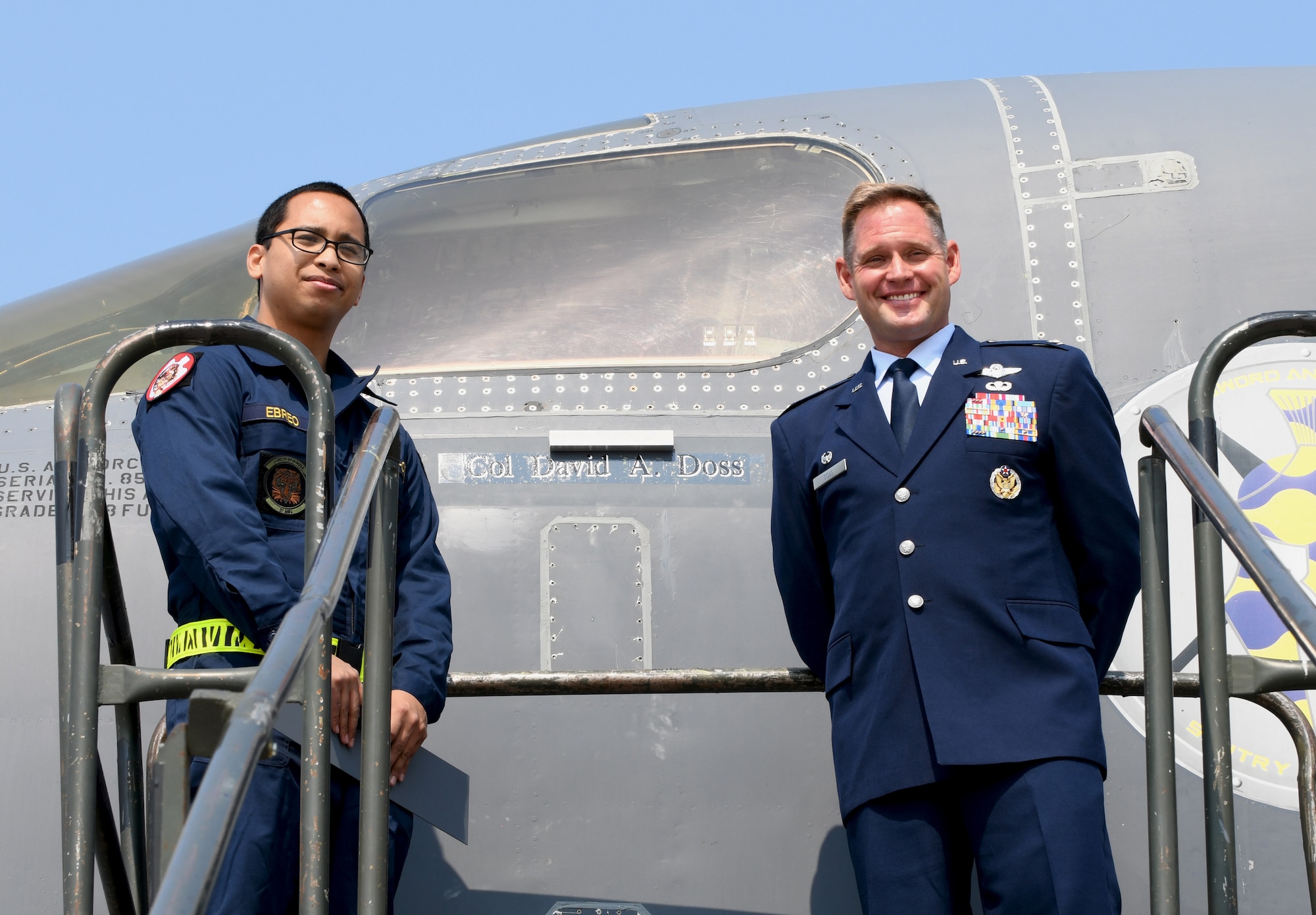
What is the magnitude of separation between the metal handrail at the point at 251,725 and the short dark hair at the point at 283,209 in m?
0.97

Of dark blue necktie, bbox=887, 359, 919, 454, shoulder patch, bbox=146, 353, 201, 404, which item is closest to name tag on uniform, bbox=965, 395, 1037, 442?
dark blue necktie, bbox=887, 359, 919, 454

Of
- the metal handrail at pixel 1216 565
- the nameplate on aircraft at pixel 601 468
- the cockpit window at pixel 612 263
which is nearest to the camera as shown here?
the metal handrail at pixel 1216 565

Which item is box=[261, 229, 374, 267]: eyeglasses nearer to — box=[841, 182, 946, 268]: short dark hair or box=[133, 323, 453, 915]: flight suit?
box=[133, 323, 453, 915]: flight suit

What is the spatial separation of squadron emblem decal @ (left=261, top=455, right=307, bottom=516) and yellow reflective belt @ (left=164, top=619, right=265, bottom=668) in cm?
26

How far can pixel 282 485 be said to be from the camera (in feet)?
9.07

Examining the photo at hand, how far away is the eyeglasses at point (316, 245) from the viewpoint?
304cm

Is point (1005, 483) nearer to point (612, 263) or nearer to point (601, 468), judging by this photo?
point (601, 468)

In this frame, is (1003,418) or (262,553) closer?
(262,553)

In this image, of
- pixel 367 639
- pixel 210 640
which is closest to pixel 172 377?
pixel 210 640

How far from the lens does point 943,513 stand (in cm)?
269

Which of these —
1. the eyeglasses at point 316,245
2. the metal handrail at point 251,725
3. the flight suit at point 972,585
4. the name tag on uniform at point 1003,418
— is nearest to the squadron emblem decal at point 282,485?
the metal handrail at point 251,725

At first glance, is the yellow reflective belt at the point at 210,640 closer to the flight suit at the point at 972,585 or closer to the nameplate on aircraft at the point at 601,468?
the flight suit at the point at 972,585

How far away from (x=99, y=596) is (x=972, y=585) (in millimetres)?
1616

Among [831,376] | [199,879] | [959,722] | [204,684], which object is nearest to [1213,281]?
[831,376]
